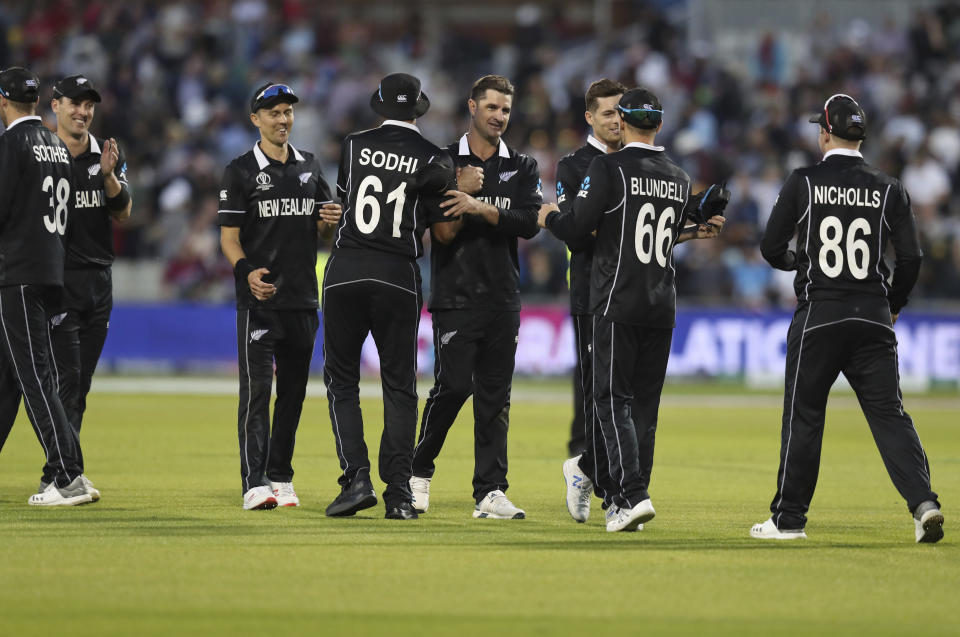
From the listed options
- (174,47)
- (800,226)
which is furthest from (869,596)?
(174,47)

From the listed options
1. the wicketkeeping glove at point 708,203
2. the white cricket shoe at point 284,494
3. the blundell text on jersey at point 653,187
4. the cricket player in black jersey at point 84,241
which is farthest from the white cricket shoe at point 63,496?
the wicketkeeping glove at point 708,203

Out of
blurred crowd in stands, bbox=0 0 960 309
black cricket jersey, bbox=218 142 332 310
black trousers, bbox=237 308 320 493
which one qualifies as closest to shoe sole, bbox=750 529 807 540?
black trousers, bbox=237 308 320 493

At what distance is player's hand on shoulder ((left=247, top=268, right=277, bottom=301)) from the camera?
9.73 metres

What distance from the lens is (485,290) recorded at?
385 inches

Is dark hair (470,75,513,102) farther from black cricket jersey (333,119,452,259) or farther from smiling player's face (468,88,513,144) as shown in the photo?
black cricket jersey (333,119,452,259)

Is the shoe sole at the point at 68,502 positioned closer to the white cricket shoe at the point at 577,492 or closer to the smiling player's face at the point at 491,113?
the white cricket shoe at the point at 577,492

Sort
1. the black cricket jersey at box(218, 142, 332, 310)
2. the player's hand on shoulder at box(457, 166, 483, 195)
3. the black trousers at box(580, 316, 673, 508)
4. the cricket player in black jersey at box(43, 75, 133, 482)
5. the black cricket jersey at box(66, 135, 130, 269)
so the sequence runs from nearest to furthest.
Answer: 1. the black trousers at box(580, 316, 673, 508)
2. the player's hand on shoulder at box(457, 166, 483, 195)
3. the black cricket jersey at box(218, 142, 332, 310)
4. the cricket player in black jersey at box(43, 75, 133, 482)
5. the black cricket jersey at box(66, 135, 130, 269)

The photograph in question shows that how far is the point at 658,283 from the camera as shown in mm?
9125

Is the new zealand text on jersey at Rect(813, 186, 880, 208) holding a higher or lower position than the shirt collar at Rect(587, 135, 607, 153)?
lower

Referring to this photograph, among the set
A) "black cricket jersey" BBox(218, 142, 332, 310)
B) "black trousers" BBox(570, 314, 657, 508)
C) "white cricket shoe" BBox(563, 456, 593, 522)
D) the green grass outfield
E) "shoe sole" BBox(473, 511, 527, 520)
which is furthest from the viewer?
"black cricket jersey" BBox(218, 142, 332, 310)

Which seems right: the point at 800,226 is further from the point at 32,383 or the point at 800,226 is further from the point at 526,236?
the point at 32,383

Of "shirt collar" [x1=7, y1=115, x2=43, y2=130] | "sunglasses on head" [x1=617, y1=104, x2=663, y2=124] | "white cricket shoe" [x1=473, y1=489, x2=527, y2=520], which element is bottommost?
"white cricket shoe" [x1=473, y1=489, x2=527, y2=520]

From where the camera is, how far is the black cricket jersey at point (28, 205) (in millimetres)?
9742

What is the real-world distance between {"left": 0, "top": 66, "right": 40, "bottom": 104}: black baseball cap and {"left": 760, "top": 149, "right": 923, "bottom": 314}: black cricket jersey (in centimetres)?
490
